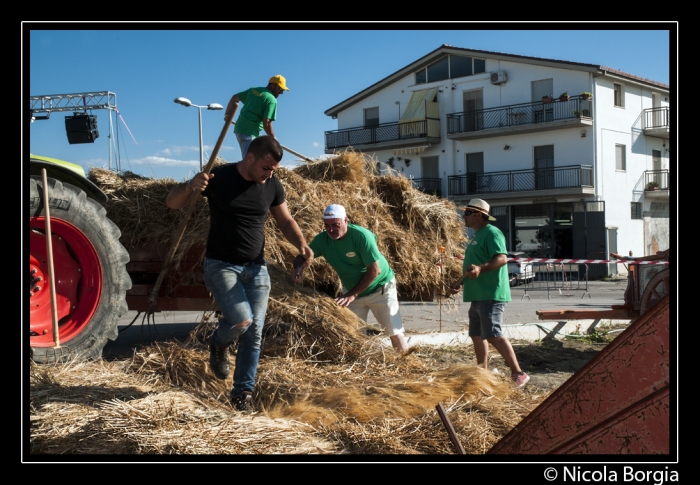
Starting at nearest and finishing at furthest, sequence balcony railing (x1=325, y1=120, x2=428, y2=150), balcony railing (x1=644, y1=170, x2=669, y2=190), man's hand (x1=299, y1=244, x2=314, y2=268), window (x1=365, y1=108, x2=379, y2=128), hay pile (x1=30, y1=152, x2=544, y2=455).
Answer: hay pile (x1=30, y1=152, x2=544, y2=455) → man's hand (x1=299, y1=244, x2=314, y2=268) → balcony railing (x1=644, y1=170, x2=669, y2=190) → balcony railing (x1=325, y1=120, x2=428, y2=150) → window (x1=365, y1=108, x2=379, y2=128)

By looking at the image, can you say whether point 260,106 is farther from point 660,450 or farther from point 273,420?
point 660,450

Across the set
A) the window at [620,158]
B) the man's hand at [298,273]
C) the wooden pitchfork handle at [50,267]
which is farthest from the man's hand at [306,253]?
the window at [620,158]

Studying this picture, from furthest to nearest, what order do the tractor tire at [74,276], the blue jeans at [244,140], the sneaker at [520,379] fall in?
the blue jeans at [244,140] → the sneaker at [520,379] → the tractor tire at [74,276]

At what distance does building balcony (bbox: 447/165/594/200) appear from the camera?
114ft

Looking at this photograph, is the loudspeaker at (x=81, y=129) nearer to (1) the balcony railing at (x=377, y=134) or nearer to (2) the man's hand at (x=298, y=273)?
(2) the man's hand at (x=298, y=273)

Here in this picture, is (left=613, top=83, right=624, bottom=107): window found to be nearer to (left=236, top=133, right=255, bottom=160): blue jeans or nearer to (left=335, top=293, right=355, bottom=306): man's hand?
(left=236, top=133, right=255, bottom=160): blue jeans

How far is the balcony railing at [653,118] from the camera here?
37.5m

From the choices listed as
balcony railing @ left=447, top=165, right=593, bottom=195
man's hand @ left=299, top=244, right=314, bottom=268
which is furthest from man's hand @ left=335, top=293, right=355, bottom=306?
balcony railing @ left=447, top=165, right=593, bottom=195

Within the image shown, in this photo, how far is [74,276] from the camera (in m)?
5.39

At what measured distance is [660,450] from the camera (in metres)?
2.89

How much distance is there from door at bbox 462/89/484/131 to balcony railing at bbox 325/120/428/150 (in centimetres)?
226

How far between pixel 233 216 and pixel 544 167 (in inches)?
1322

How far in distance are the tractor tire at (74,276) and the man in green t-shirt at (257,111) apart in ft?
8.47
